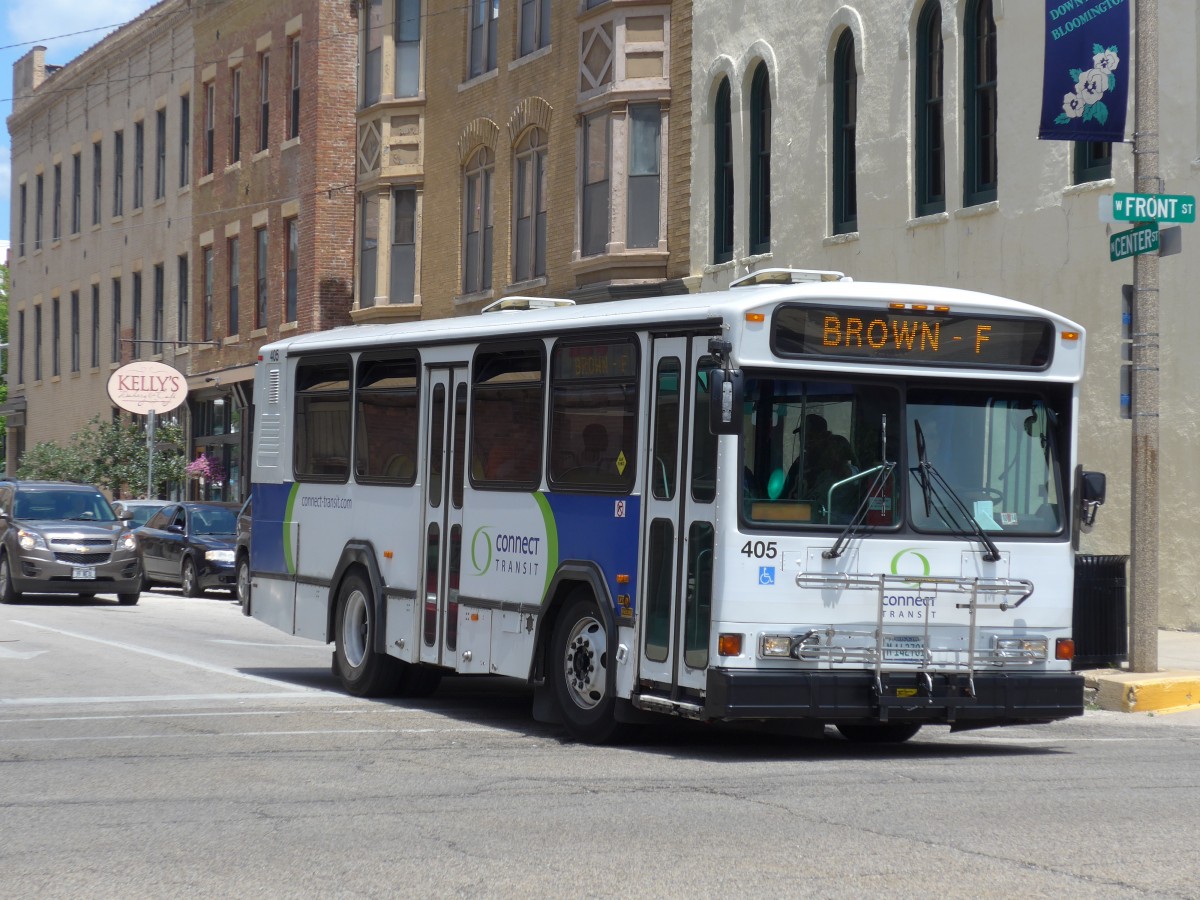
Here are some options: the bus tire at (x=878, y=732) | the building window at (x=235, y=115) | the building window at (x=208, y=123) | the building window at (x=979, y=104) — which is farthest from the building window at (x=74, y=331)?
the bus tire at (x=878, y=732)

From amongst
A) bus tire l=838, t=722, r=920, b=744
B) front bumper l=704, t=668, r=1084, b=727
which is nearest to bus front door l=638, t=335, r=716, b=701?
front bumper l=704, t=668, r=1084, b=727

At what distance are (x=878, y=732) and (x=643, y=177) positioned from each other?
17254mm

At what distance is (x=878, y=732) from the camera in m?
12.6

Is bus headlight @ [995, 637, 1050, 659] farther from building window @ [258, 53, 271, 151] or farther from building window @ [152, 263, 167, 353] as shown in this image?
building window @ [152, 263, 167, 353]

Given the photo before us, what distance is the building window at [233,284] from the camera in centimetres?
4300

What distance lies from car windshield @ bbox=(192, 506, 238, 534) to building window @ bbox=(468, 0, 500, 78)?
362 inches

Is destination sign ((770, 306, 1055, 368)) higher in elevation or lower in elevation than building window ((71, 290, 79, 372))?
lower

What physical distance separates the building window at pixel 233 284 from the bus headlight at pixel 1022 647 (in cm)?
3340

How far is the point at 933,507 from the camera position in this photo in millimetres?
11352

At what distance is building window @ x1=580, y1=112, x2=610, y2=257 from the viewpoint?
2905 centimetres

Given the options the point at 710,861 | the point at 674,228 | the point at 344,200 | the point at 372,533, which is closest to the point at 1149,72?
the point at 372,533

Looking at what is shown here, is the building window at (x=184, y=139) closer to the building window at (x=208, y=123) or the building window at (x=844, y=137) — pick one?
the building window at (x=208, y=123)

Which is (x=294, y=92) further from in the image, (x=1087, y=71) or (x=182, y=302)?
(x=1087, y=71)

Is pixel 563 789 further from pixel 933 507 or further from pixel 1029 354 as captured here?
pixel 1029 354
